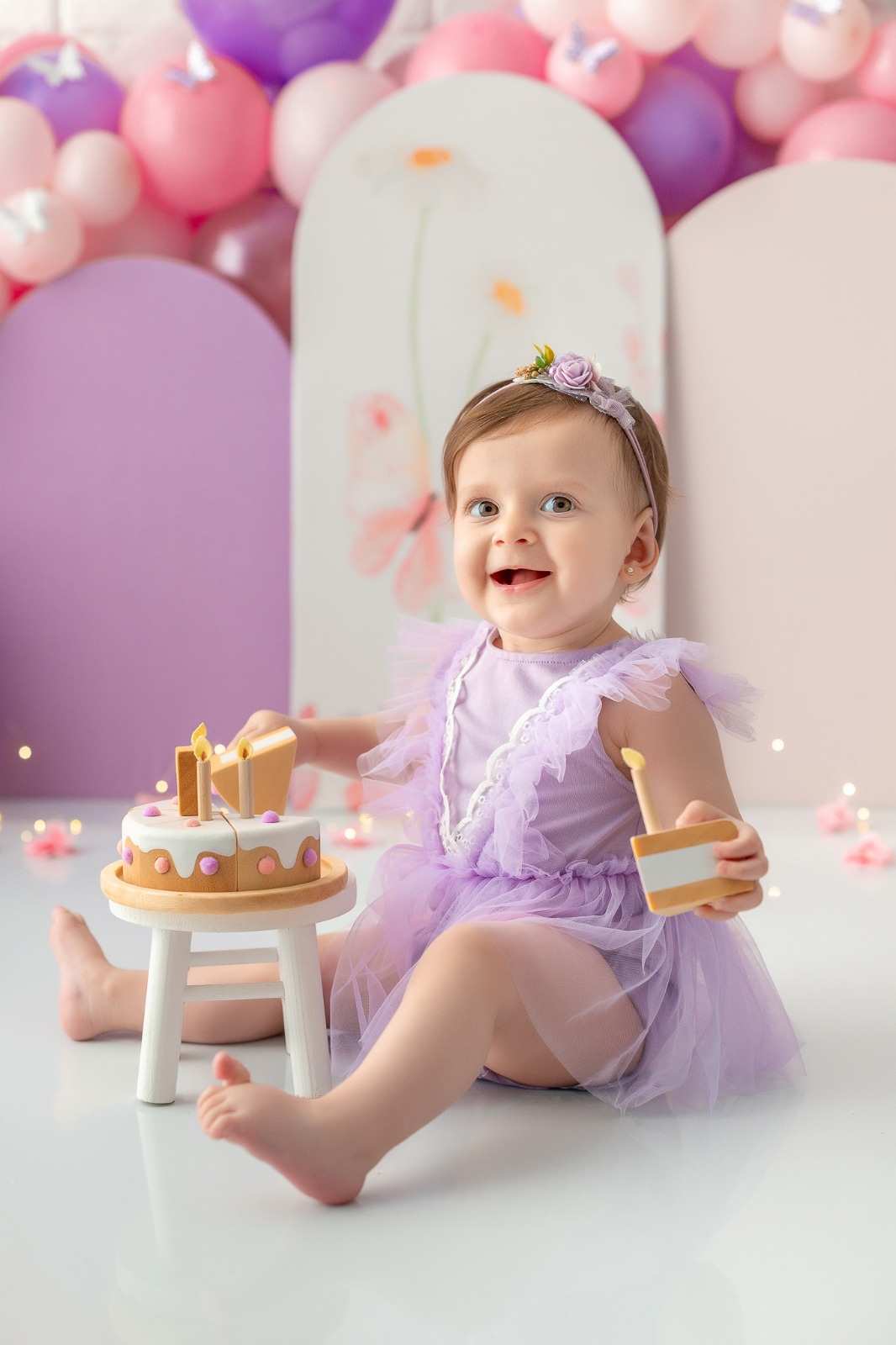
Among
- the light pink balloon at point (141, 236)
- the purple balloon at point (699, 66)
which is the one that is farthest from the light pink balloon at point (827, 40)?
the light pink balloon at point (141, 236)

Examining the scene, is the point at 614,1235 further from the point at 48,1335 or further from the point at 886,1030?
the point at 886,1030

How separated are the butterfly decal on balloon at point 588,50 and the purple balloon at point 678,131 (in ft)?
0.38

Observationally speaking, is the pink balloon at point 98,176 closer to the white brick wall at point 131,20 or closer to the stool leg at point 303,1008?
the white brick wall at point 131,20

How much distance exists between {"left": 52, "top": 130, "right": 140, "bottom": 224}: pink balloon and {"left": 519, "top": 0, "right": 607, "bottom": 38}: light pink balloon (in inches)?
29.3

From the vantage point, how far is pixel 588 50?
98.7 inches

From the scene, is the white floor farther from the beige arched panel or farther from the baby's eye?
the beige arched panel

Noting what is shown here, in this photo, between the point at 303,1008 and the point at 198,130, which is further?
the point at 198,130

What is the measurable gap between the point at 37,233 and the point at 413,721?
147 cm

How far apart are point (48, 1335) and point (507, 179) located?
2168 millimetres

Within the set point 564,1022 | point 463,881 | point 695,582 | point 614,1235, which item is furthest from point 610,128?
point 614,1235

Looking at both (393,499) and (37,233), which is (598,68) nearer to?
(393,499)

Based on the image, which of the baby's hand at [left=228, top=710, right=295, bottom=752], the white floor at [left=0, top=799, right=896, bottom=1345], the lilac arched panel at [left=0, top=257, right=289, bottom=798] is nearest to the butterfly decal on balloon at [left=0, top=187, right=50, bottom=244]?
the lilac arched panel at [left=0, top=257, right=289, bottom=798]

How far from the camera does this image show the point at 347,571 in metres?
2.60

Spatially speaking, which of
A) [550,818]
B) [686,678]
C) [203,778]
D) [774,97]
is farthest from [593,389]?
[774,97]
